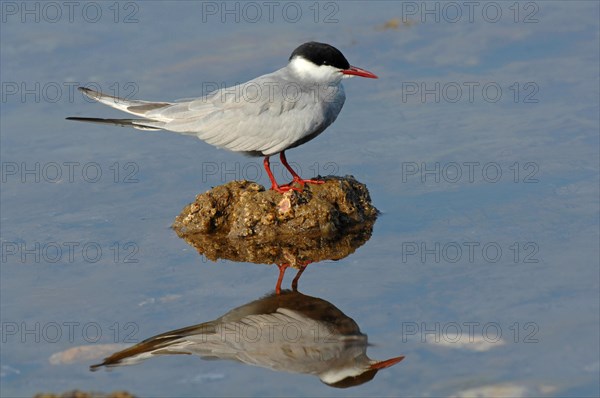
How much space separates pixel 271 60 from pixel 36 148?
8.10 ft

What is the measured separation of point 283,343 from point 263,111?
2.04m

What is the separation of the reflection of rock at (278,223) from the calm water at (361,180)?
0.17 m

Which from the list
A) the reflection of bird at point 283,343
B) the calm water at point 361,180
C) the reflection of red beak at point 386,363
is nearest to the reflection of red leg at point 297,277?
the calm water at point 361,180

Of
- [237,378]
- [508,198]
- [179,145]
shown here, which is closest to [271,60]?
[179,145]

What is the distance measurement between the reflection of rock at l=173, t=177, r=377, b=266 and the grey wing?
0.35 metres

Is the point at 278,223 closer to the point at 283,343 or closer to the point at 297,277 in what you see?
the point at 297,277

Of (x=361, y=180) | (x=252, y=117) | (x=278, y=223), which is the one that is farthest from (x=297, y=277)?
(x=361, y=180)

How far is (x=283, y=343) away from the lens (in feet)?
20.6

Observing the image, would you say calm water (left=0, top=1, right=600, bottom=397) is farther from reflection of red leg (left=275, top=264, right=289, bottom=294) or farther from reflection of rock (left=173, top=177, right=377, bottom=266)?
reflection of rock (left=173, top=177, right=377, bottom=266)

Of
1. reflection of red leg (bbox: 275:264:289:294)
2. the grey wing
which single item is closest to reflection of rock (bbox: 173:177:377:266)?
reflection of red leg (bbox: 275:264:289:294)

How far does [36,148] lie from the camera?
9180mm

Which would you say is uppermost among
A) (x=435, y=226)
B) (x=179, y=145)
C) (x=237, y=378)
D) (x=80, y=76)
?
(x=80, y=76)

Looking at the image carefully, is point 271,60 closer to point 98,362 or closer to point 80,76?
point 80,76

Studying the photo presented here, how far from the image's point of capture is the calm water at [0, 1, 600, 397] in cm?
614
